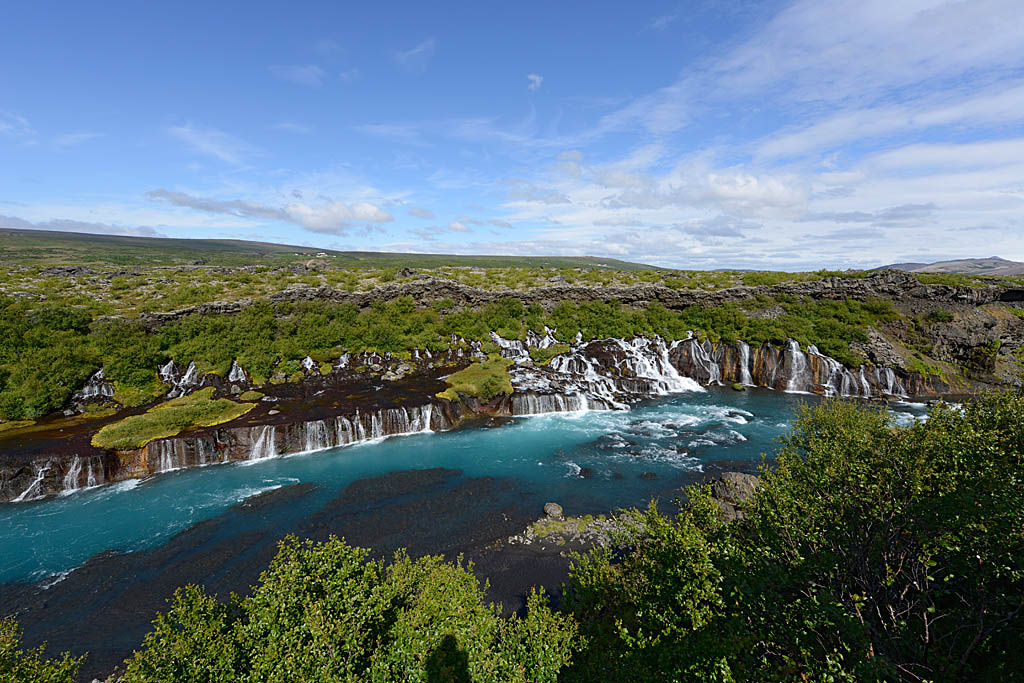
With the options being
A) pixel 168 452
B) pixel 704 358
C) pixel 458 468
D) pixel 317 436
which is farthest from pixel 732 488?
pixel 168 452

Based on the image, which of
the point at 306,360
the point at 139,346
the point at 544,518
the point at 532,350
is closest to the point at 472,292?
the point at 532,350

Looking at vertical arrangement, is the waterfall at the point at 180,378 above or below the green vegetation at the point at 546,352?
below

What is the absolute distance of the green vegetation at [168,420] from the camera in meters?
33.2

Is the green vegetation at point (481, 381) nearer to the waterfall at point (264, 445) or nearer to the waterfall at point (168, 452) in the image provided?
the waterfall at point (264, 445)

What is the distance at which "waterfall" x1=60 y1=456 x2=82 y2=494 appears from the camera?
30266 mm

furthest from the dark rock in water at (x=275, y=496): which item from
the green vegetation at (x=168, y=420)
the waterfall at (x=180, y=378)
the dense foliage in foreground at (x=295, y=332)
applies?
the waterfall at (x=180, y=378)

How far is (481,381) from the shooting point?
48.2m

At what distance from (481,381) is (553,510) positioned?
75.6ft

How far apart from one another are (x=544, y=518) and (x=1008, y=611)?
67.5 ft

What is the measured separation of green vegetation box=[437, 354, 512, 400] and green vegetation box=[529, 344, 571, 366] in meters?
5.43

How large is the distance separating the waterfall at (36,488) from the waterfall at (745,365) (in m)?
72.9

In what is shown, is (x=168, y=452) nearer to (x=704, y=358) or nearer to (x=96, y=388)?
(x=96, y=388)

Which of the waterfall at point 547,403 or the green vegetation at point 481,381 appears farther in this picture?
the green vegetation at point 481,381

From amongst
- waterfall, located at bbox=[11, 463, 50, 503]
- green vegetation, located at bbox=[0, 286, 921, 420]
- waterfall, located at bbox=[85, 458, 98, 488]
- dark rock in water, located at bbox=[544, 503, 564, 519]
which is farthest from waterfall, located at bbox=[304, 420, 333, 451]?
dark rock in water, located at bbox=[544, 503, 564, 519]
